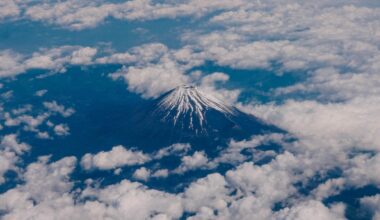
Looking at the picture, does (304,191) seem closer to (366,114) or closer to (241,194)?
(241,194)

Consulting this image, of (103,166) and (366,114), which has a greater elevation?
(366,114)

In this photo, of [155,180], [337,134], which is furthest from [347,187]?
[155,180]

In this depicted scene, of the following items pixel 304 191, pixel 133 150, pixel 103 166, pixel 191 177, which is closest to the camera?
pixel 304 191

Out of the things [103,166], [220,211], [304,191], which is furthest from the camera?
[103,166]

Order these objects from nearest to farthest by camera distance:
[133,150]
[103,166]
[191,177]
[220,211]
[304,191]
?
[220,211] → [304,191] → [191,177] → [103,166] → [133,150]

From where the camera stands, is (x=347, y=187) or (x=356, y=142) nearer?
(x=347, y=187)

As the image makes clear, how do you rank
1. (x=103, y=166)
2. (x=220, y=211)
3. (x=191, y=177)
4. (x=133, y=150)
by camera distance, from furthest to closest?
(x=133, y=150) → (x=103, y=166) → (x=191, y=177) → (x=220, y=211)

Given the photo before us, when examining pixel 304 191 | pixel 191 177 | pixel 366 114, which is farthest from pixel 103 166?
pixel 366 114

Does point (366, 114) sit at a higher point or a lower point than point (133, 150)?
higher

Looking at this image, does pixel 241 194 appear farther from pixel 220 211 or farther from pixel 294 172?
pixel 294 172
